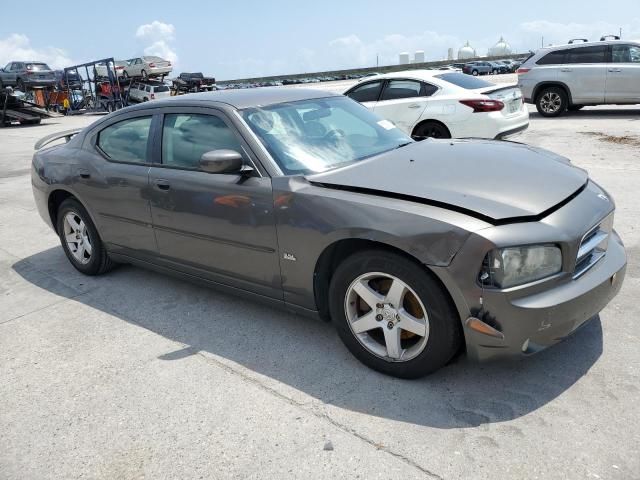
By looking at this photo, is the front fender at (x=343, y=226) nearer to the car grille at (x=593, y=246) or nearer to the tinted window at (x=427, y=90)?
the car grille at (x=593, y=246)

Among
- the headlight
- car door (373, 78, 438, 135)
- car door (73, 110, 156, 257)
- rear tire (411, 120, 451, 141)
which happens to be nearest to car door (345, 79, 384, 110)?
car door (373, 78, 438, 135)

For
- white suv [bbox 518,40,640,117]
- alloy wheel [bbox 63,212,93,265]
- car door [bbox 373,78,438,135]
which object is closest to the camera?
alloy wheel [bbox 63,212,93,265]

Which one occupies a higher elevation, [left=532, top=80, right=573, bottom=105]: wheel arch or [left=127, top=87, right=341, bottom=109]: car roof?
[left=127, top=87, right=341, bottom=109]: car roof

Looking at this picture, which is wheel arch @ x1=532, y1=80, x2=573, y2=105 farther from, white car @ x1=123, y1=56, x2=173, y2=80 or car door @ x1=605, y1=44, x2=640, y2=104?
white car @ x1=123, y1=56, x2=173, y2=80

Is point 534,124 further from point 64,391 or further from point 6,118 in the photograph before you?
point 6,118

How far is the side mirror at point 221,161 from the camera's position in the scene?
3.28 meters

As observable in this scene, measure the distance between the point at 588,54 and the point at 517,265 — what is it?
495 inches

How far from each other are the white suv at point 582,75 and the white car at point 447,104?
16.4 feet

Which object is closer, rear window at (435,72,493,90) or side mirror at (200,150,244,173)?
side mirror at (200,150,244,173)

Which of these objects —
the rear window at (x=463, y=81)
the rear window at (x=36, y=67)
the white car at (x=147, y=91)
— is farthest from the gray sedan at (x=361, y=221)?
the white car at (x=147, y=91)

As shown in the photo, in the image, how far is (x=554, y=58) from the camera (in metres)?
13.3

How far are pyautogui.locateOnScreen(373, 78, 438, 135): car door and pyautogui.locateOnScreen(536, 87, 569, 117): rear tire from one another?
20.7 ft

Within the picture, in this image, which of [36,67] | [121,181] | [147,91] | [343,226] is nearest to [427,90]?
[121,181]

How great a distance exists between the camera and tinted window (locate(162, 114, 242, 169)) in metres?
3.61
